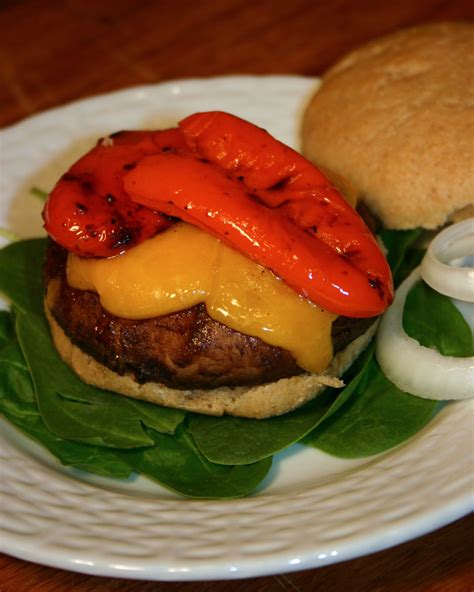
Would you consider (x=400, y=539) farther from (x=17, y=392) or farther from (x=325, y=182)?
(x=17, y=392)

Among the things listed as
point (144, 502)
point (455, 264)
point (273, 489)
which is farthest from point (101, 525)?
point (455, 264)

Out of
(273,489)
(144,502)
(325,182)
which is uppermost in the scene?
(325,182)

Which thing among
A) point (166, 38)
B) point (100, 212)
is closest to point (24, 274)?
point (100, 212)

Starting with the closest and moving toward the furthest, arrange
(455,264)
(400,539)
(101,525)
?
(400,539), (101,525), (455,264)

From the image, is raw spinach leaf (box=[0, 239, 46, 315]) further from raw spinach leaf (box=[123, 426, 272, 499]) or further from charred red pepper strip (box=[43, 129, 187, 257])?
raw spinach leaf (box=[123, 426, 272, 499])

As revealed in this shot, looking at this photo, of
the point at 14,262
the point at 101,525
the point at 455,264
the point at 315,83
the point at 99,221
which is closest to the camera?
the point at 101,525

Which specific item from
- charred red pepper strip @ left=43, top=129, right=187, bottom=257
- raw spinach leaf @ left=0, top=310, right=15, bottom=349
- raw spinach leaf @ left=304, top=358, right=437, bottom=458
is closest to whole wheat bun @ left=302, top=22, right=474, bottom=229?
raw spinach leaf @ left=304, top=358, right=437, bottom=458

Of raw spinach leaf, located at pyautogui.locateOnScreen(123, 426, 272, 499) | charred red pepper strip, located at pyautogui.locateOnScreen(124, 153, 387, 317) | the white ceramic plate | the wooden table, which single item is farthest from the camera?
the wooden table
